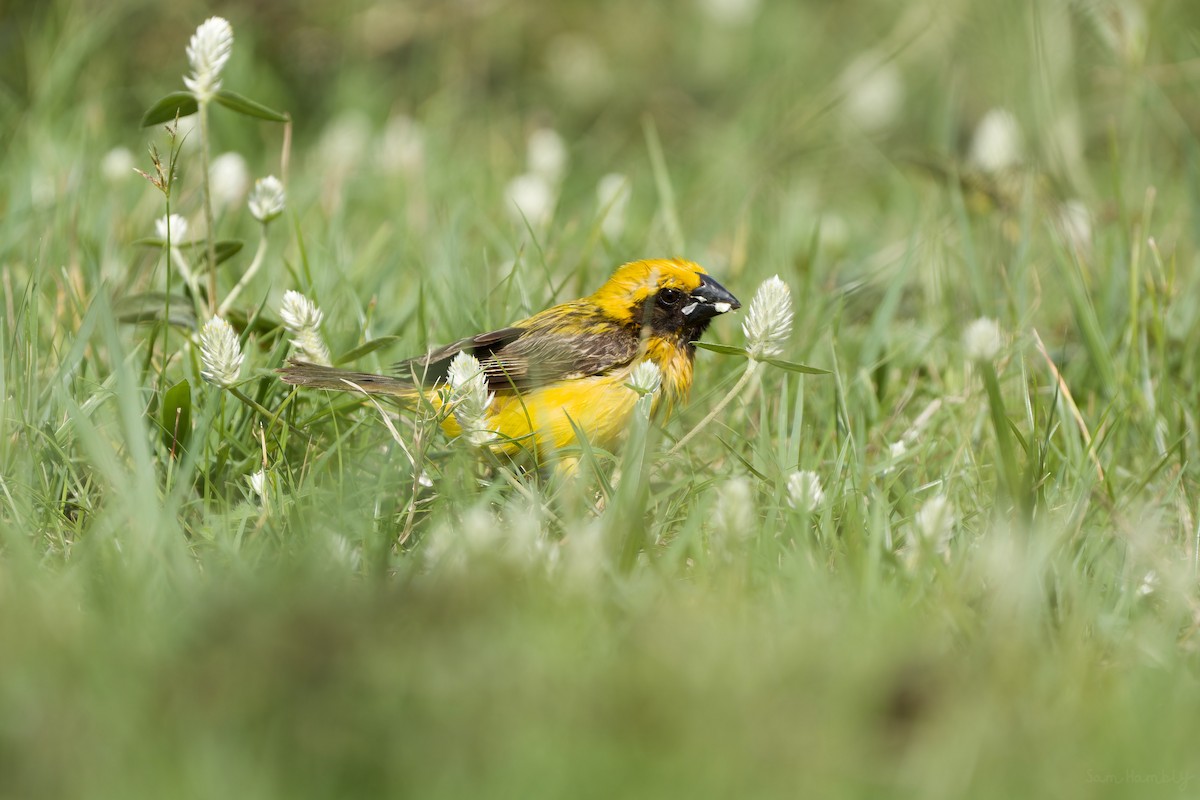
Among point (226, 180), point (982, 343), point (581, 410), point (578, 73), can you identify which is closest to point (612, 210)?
point (226, 180)

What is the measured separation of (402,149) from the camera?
653 cm

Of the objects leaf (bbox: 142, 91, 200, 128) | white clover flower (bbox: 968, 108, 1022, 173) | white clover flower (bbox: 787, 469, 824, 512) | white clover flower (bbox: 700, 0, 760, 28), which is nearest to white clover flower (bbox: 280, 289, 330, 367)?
leaf (bbox: 142, 91, 200, 128)

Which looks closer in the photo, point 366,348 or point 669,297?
point 366,348

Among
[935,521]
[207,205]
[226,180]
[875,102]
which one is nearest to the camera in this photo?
[935,521]

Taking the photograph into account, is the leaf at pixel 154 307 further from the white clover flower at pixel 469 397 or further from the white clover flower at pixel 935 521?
the white clover flower at pixel 935 521

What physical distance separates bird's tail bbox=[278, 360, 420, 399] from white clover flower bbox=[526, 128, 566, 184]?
2444 millimetres

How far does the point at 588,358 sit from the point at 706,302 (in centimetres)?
49

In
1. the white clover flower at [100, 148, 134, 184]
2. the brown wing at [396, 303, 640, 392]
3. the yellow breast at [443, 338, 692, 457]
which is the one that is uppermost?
the white clover flower at [100, 148, 134, 184]

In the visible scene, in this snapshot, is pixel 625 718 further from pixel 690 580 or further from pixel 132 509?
pixel 132 509

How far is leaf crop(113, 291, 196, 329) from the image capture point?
4.01 metres

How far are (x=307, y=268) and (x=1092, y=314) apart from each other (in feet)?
9.02

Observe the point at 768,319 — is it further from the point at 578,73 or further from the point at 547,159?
the point at 578,73

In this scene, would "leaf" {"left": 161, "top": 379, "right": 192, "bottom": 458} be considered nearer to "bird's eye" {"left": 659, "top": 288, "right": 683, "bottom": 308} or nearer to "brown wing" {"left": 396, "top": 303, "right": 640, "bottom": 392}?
"brown wing" {"left": 396, "top": 303, "right": 640, "bottom": 392}

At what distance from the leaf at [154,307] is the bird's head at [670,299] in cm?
140
